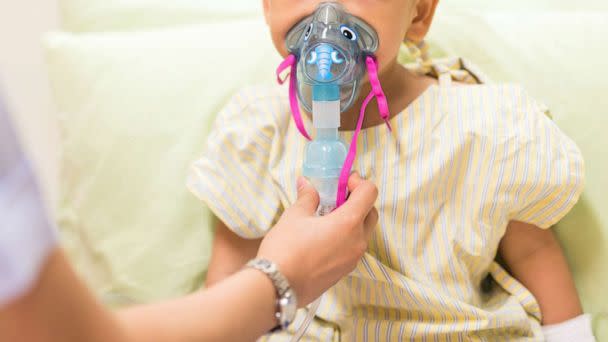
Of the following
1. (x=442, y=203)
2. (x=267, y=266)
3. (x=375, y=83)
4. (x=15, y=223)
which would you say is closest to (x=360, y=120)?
(x=375, y=83)

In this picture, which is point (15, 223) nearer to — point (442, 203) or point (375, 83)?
point (375, 83)

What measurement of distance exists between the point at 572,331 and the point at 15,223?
88 centimetres

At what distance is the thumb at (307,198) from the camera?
2.72 feet

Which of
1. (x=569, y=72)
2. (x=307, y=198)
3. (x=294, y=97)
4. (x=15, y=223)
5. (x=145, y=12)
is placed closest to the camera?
(x=15, y=223)

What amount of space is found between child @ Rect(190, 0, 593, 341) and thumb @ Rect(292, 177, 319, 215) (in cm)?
13

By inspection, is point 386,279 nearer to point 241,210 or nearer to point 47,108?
point 241,210

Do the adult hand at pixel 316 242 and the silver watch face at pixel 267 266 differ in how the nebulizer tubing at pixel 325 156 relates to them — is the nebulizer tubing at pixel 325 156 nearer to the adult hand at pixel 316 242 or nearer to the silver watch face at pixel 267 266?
the adult hand at pixel 316 242

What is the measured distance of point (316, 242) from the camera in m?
0.76

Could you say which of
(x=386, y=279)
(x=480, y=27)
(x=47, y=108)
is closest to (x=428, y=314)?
(x=386, y=279)

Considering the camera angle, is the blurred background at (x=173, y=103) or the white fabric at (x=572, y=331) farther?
the blurred background at (x=173, y=103)

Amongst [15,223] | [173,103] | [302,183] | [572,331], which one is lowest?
[572,331]

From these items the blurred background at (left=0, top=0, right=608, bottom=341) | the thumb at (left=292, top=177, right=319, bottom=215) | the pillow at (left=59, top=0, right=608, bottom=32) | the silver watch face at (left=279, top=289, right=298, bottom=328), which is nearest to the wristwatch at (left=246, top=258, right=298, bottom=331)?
the silver watch face at (left=279, top=289, right=298, bottom=328)

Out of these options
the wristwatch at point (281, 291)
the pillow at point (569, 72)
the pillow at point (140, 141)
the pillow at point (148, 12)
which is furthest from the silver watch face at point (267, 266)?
the pillow at point (148, 12)

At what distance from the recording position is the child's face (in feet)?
2.97
